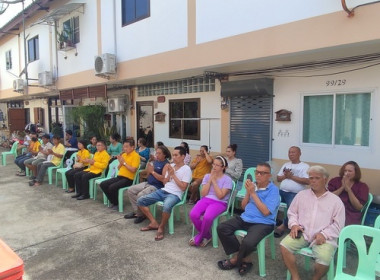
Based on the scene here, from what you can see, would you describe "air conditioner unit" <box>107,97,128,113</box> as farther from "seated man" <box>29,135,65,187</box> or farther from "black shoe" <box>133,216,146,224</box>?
"black shoe" <box>133,216,146,224</box>

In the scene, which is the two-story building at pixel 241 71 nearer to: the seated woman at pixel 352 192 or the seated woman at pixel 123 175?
the seated woman at pixel 352 192

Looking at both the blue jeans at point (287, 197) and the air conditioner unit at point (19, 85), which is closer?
the blue jeans at point (287, 197)

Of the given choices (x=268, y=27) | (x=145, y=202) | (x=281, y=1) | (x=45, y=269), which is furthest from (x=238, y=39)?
(x=45, y=269)

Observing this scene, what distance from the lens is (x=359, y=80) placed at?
4480mm

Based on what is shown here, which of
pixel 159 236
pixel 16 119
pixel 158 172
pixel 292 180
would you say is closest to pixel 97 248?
pixel 159 236

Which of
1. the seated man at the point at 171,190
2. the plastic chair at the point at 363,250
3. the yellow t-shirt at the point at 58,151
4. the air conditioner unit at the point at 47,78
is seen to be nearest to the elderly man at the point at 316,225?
the plastic chair at the point at 363,250

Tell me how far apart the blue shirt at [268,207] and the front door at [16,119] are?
16.6 m

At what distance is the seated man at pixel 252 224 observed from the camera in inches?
120

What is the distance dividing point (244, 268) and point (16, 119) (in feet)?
56.0

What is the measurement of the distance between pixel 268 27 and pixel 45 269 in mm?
4362

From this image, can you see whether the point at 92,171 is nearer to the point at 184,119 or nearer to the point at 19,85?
the point at 184,119

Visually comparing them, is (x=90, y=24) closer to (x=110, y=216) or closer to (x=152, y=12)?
(x=152, y=12)

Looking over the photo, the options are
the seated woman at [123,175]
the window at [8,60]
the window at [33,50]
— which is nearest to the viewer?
the seated woman at [123,175]

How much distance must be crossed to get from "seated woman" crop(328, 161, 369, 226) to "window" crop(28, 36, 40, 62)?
463 inches
